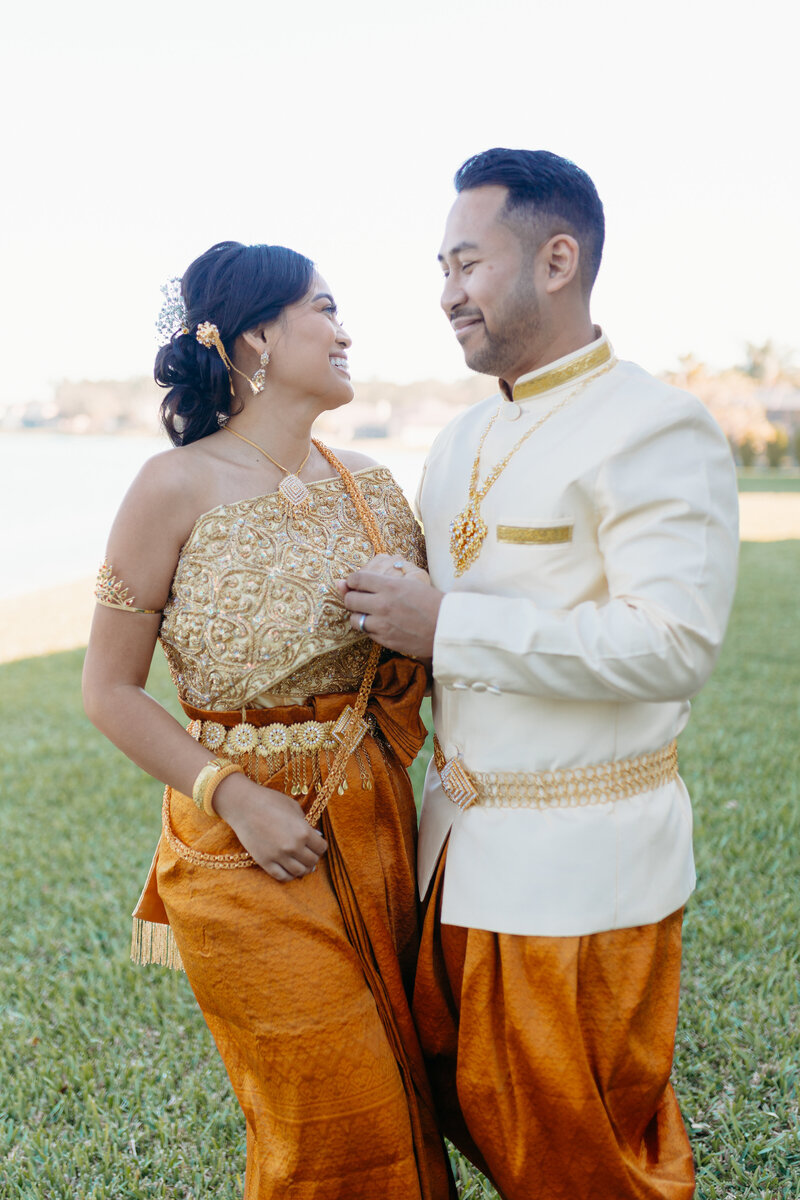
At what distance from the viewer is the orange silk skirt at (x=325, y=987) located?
6.11 ft

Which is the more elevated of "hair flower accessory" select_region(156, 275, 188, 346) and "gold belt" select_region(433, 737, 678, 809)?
"hair flower accessory" select_region(156, 275, 188, 346)

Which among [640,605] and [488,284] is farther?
[488,284]

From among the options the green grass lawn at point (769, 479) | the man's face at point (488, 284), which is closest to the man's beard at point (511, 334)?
the man's face at point (488, 284)

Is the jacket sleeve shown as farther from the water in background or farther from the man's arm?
the water in background

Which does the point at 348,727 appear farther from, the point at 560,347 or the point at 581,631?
the point at 560,347

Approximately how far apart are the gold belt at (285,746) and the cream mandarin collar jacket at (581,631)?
0.78 ft

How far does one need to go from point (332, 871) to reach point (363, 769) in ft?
0.69

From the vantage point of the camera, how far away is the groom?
66.8 inches

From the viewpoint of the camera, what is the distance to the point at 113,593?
6.31ft

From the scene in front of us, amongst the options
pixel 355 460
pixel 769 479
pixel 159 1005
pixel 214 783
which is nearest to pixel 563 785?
pixel 214 783

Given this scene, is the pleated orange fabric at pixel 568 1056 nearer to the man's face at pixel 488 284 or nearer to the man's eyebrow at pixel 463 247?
the man's face at pixel 488 284

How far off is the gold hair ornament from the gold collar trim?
0.55 metres

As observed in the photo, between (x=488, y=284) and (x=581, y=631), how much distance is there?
0.69 meters

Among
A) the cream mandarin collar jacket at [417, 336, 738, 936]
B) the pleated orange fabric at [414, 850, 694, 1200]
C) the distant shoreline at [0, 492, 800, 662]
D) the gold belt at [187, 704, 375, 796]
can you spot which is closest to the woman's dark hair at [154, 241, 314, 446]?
the cream mandarin collar jacket at [417, 336, 738, 936]
